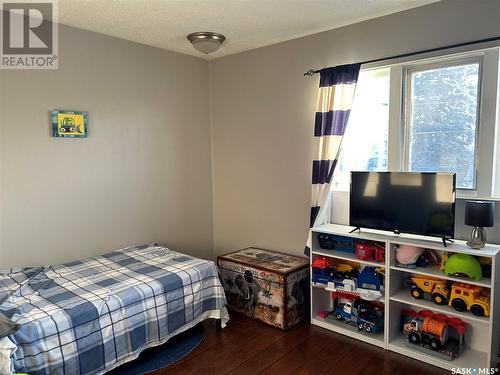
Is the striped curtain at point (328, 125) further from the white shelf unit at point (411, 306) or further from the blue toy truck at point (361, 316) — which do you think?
the blue toy truck at point (361, 316)

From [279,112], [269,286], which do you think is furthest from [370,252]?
[279,112]

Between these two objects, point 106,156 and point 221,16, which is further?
point 106,156

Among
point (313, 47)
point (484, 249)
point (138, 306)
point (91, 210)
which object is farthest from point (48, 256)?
point (484, 249)

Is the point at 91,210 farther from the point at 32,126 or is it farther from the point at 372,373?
the point at 372,373

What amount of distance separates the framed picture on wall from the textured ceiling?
730 mm

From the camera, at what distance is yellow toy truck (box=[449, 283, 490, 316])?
229 cm

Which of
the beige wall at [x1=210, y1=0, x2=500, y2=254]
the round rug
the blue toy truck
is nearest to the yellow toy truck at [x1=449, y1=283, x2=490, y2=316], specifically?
the blue toy truck

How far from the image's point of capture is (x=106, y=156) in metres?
3.31

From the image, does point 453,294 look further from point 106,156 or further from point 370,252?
point 106,156

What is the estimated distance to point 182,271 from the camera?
281cm

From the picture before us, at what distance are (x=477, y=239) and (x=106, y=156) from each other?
9.86 feet

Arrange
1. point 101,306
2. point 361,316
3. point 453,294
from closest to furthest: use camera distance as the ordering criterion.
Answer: point 101,306
point 453,294
point 361,316

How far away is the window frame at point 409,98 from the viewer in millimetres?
2502

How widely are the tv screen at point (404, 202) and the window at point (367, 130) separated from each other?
0.98ft
